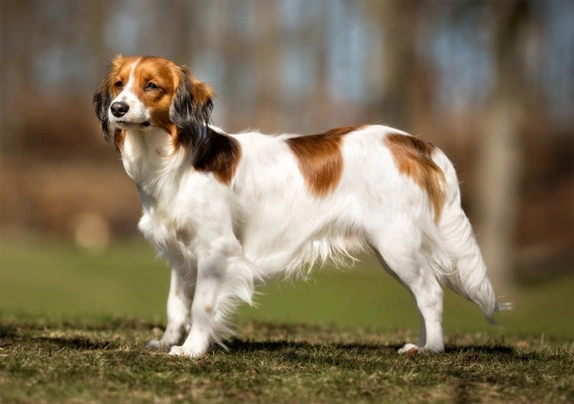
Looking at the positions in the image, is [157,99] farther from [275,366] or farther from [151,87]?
[275,366]

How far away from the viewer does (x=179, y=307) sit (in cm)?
693

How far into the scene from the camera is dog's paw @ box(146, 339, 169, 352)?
676 centimetres

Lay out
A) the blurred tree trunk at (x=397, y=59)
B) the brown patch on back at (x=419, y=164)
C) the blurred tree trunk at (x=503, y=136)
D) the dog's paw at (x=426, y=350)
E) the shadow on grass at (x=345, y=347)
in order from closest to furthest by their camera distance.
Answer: the dog's paw at (x=426, y=350) → the brown patch on back at (x=419, y=164) → the shadow on grass at (x=345, y=347) → the blurred tree trunk at (x=503, y=136) → the blurred tree trunk at (x=397, y=59)

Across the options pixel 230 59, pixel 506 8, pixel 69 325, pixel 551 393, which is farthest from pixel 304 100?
pixel 551 393

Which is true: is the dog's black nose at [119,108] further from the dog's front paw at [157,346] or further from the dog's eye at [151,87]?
the dog's front paw at [157,346]

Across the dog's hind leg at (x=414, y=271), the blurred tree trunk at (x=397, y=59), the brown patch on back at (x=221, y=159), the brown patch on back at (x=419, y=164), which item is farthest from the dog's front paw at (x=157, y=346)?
the blurred tree trunk at (x=397, y=59)

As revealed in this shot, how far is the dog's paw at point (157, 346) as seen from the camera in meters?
6.76

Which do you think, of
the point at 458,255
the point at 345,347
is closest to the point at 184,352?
the point at 345,347

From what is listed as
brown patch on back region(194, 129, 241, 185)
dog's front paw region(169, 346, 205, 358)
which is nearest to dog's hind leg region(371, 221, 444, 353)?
brown patch on back region(194, 129, 241, 185)

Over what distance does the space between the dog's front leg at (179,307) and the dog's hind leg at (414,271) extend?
1.40 m

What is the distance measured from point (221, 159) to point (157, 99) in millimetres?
643

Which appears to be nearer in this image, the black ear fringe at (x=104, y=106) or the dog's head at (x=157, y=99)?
the dog's head at (x=157, y=99)

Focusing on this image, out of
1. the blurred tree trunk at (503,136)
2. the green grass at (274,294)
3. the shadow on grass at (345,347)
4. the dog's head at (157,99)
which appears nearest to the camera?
the dog's head at (157,99)

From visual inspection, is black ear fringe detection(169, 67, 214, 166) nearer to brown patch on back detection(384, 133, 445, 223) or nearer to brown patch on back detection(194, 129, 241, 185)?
brown patch on back detection(194, 129, 241, 185)
